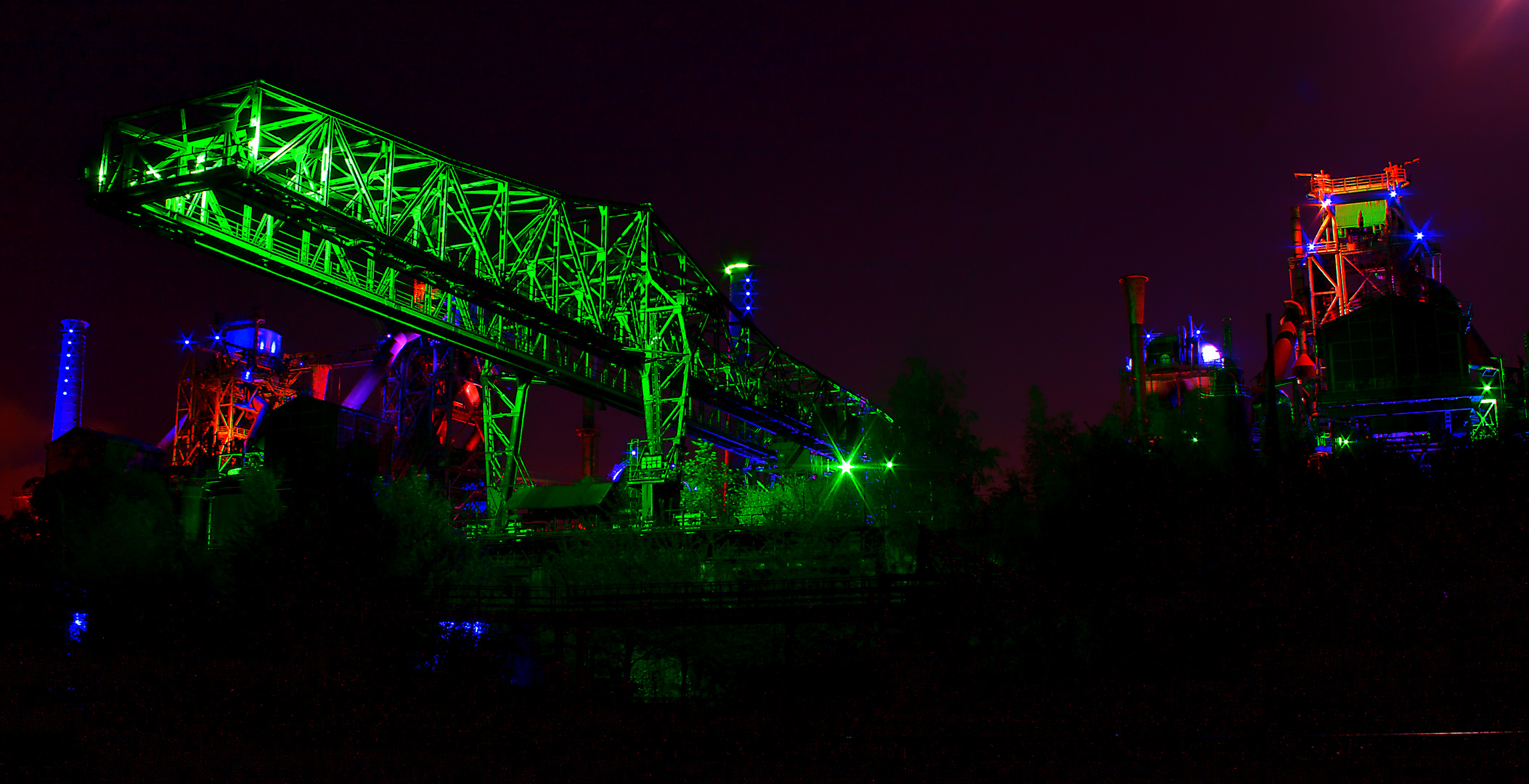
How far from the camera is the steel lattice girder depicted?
2936 cm

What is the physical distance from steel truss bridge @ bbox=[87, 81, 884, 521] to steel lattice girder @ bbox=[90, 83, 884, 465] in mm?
67

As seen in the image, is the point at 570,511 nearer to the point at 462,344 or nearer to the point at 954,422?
the point at 462,344

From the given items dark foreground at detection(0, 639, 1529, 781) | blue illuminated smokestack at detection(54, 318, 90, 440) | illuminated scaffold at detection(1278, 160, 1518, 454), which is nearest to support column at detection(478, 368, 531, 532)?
dark foreground at detection(0, 639, 1529, 781)

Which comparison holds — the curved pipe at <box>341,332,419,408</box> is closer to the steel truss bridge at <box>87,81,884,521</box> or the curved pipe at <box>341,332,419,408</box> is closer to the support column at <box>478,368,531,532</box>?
the steel truss bridge at <box>87,81,884,521</box>

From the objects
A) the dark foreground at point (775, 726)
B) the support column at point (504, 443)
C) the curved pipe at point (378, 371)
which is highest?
the curved pipe at point (378, 371)

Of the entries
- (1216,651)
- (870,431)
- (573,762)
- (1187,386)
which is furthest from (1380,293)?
(573,762)

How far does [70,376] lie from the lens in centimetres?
8562

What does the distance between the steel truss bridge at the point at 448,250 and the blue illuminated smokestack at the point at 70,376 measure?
4268cm

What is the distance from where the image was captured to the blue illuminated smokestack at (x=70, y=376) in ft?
274

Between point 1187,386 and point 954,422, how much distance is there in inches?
877

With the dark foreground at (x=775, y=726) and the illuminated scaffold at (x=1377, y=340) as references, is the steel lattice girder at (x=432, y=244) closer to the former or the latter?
the dark foreground at (x=775, y=726)

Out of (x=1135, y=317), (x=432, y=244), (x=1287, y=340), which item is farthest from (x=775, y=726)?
(x=1287, y=340)

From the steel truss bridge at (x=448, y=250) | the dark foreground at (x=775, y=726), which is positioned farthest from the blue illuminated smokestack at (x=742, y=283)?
the dark foreground at (x=775, y=726)

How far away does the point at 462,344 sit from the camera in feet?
131
